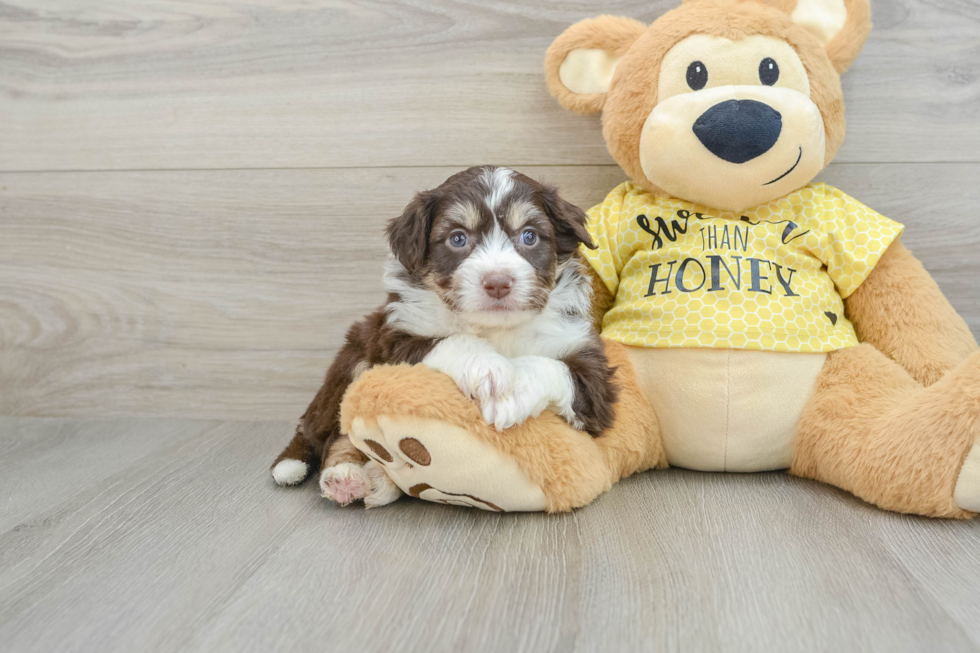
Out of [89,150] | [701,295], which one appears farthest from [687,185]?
[89,150]

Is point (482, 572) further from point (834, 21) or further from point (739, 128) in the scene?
point (834, 21)

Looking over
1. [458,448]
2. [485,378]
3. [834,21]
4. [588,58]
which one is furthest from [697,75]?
[458,448]

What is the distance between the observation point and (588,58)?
1.81m

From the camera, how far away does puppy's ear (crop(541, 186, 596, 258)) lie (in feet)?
4.95

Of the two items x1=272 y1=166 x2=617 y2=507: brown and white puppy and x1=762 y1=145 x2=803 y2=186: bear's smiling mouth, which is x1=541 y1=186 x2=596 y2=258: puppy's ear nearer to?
x1=272 y1=166 x2=617 y2=507: brown and white puppy

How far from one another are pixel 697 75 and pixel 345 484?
1.23 m

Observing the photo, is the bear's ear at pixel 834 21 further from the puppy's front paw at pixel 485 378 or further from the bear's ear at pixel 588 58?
the puppy's front paw at pixel 485 378

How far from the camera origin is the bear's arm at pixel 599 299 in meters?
1.86

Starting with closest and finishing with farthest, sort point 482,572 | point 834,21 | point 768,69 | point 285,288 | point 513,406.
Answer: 1. point 482,572
2. point 513,406
3. point 768,69
4. point 834,21
5. point 285,288

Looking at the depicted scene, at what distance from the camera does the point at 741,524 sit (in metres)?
1.39

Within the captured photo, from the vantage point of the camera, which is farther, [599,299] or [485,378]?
[599,299]

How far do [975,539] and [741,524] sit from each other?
16.0 inches

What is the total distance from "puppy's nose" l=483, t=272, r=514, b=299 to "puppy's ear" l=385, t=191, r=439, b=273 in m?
0.19

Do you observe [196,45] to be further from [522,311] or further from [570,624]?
[570,624]
